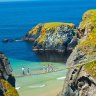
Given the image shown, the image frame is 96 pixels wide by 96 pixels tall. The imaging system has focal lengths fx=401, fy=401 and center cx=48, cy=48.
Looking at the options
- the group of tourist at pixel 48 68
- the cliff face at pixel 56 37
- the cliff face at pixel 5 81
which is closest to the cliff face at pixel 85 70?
the cliff face at pixel 5 81

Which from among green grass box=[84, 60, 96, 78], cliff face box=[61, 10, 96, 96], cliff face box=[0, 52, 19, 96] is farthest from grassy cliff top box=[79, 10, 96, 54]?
cliff face box=[0, 52, 19, 96]

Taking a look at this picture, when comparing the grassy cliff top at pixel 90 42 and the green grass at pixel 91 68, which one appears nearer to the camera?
the green grass at pixel 91 68

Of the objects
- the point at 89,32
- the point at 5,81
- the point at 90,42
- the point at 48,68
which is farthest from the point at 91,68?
the point at 48,68

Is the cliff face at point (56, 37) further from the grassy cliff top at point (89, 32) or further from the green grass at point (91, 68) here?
the green grass at point (91, 68)

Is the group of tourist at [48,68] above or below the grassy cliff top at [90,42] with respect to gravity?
below

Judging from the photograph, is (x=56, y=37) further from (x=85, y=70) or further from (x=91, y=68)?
(x=91, y=68)

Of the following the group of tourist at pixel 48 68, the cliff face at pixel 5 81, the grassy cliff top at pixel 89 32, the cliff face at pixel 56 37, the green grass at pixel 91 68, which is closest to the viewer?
the cliff face at pixel 5 81

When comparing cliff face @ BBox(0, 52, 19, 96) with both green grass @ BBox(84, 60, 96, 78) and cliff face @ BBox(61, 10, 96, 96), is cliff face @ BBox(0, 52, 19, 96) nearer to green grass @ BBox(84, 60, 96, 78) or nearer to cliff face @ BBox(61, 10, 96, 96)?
green grass @ BBox(84, 60, 96, 78)
